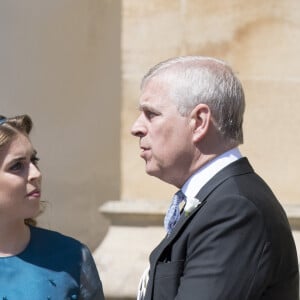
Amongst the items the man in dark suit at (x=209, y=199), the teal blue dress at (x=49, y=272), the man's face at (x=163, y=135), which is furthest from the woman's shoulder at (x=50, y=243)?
the man's face at (x=163, y=135)

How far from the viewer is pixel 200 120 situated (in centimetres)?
240

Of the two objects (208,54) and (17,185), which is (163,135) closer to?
(17,185)

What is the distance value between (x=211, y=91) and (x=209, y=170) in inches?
7.8

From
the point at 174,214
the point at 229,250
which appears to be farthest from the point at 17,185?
the point at 229,250

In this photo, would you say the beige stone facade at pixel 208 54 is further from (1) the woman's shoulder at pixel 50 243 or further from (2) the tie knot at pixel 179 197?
(2) the tie knot at pixel 179 197

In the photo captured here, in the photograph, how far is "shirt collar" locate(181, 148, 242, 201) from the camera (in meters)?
2.43

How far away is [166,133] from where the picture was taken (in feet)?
7.98

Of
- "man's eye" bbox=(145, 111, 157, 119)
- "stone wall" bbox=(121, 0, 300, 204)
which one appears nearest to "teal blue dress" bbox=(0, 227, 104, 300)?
"man's eye" bbox=(145, 111, 157, 119)

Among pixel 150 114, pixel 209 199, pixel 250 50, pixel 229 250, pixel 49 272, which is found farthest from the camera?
pixel 250 50

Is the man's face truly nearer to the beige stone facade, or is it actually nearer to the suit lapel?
the suit lapel

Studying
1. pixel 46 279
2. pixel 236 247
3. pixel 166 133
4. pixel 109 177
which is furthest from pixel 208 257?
pixel 109 177

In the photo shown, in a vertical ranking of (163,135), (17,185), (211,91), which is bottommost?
(17,185)

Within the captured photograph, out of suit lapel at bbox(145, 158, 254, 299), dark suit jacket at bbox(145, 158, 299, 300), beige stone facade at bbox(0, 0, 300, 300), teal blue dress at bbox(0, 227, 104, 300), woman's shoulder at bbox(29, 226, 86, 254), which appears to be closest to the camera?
dark suit jacket at bbox(145, 158, 299, 300)

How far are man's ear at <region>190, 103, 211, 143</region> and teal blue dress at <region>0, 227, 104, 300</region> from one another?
86 cm
